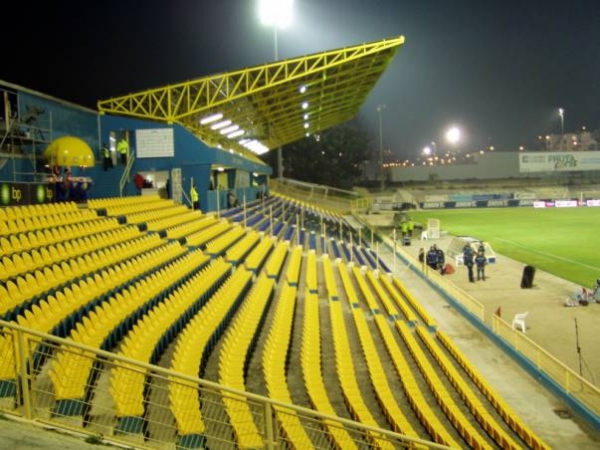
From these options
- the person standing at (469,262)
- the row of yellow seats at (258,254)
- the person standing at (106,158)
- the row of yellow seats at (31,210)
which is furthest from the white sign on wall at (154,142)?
the person standing at (469,262)

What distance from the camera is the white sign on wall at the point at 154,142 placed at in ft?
71.2

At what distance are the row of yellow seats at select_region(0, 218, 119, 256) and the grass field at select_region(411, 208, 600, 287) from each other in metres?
15.1

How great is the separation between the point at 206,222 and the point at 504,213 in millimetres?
36168

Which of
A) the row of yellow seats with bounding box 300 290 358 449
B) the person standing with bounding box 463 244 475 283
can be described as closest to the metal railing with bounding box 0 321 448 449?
the row of yellow seats with bounding box 300 290 358 449

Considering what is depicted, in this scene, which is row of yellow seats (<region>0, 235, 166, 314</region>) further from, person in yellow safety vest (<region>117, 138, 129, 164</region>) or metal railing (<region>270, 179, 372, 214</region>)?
metal railing (<region>270, 179, 372, 214</region>)

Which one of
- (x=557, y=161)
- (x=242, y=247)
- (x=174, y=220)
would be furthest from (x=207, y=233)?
(x=557, y=161)

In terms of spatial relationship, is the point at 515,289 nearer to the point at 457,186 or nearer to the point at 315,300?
the point at 315,300

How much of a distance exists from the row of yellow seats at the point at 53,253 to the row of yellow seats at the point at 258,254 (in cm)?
333

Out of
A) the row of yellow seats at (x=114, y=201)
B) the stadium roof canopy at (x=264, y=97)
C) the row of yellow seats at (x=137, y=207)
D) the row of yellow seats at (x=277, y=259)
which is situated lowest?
the row of yellow seats at (x=277, y=259)

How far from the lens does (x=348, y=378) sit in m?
7.43

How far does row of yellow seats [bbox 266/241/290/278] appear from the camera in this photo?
44.7ft

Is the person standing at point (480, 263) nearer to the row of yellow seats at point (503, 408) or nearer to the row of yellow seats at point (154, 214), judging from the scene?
the row of yellow seats at point (503, 408)

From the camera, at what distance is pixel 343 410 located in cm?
673

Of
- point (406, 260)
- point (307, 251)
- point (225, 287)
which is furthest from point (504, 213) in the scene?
point (225, 287)
